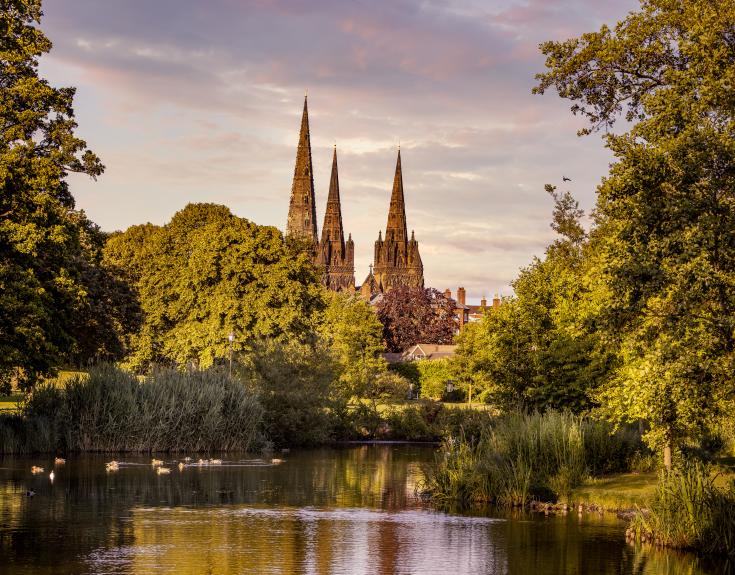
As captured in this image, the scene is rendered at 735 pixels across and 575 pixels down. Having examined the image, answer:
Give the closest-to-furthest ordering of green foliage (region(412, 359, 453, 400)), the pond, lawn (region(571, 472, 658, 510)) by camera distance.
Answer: the pond < lawn (region(571, 472, 658, 510)) < green foliage (region(412, 359, 453, 400))

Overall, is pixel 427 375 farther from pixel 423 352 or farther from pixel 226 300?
pixel 226 300

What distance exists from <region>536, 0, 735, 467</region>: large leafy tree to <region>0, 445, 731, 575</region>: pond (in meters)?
3.32

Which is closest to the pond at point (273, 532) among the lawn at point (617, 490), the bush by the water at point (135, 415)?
the lawn at point (617, 490)

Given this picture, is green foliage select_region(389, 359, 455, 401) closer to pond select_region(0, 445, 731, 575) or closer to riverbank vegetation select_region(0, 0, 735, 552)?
riverbank vegetation select_region(0, 0, 735, 552)

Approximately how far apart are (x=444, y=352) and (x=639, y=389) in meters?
120

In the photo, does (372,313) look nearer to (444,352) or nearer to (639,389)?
(444,352)

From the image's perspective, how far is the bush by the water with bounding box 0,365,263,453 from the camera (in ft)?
143

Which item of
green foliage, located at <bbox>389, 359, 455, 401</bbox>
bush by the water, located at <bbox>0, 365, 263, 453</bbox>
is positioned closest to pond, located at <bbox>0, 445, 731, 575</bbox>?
bush by the water, located at <bbox>0, 365, 263, 453</bbox>

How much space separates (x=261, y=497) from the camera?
31.3 metres

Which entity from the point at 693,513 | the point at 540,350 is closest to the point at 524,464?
the point at 693,513

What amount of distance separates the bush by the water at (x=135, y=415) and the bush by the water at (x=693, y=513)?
87.0 ft

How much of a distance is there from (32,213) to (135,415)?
10.8 metres

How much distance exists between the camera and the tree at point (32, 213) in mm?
36406

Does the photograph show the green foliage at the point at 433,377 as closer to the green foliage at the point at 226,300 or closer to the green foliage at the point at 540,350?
the green foliage at the point at 226,300
